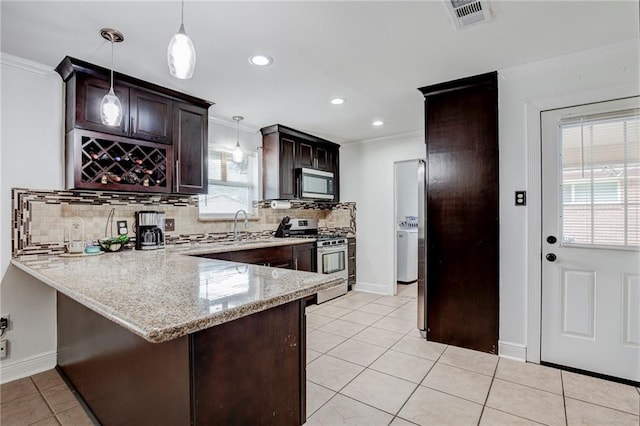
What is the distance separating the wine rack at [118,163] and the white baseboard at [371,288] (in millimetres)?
3276

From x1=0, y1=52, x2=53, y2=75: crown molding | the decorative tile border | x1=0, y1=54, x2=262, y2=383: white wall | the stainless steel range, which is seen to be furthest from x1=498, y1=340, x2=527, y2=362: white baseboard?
x1=0, y1=52, x2=53, y2=75: crown molding

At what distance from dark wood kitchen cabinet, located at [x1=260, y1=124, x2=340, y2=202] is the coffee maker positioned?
1.53 m

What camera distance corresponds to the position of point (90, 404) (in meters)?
1.94

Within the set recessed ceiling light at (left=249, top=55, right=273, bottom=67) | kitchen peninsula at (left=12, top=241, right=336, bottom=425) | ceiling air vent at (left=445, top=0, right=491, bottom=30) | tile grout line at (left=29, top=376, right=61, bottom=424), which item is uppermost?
ceiling air vent at (left=445, top=0, right=491, bottom=30)

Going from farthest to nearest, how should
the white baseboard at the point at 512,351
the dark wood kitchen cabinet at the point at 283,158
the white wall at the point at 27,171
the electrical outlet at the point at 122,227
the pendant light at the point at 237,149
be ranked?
1. the dark wood kitchen cabinet at the point at 283,158
2. the pendant light at the point at 237,149
3. the electrical outlet at the point at 122,227
4. the white baseboard at the point at 512,351
5. the white wall at the point at 27,171

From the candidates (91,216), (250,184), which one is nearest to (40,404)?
(91,216)

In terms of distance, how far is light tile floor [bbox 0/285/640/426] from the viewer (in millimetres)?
1880

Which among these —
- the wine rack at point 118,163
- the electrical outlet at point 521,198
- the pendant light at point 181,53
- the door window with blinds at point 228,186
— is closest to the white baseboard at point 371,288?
the door window with blinds at point 228,186

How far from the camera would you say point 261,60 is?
7.95ft

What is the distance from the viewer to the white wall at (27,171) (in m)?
2.32

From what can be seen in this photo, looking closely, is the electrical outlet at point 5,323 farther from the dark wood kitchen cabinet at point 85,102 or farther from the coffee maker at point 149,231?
the dark wood kitchen cabinet at point 85,102

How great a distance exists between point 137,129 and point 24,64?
2.74 feet

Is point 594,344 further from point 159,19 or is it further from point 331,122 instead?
point 159,19

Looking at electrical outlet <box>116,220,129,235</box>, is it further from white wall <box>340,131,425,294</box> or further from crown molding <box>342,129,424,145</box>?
crown molding <box>342,129,424,145</box>
